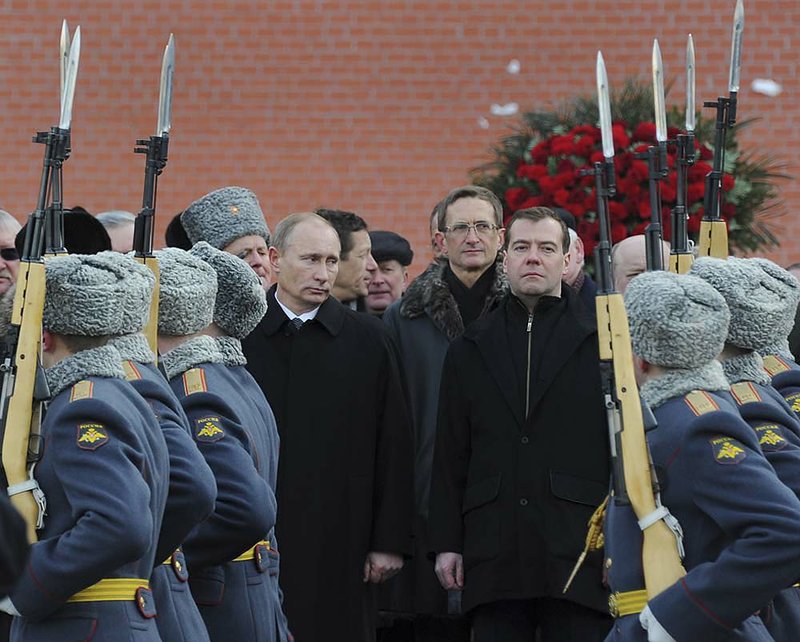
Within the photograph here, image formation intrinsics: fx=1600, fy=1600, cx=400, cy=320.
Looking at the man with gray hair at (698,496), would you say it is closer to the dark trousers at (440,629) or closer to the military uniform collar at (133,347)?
the military uniform collar at (133,347)

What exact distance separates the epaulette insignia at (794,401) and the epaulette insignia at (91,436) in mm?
2139

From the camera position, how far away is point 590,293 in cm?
592

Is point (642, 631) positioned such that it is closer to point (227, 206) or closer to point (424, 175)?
point (227, 206)

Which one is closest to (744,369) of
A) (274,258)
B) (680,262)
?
(680,262)

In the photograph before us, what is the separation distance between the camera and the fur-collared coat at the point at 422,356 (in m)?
5.84

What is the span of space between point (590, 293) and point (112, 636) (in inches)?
116

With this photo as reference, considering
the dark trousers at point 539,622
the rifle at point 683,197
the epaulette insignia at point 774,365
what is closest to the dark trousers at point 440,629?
the dark trousers at point 539,622

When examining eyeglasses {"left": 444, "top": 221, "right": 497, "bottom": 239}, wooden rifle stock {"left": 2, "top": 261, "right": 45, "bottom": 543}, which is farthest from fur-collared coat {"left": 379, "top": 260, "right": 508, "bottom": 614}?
wooden rifle stock {"left": 2, "top": 261, "right": 45, "bottom": 543}

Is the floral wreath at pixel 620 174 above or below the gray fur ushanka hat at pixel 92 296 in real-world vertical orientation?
above

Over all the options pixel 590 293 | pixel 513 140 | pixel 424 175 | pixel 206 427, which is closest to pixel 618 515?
pixel 206 427

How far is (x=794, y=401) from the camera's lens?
465 centimetres

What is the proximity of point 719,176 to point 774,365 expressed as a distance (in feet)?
2.42

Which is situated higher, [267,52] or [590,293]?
[267,52]

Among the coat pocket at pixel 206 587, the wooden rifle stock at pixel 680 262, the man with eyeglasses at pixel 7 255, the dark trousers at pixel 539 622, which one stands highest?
the wooden rifle stock at pixel 680 262
